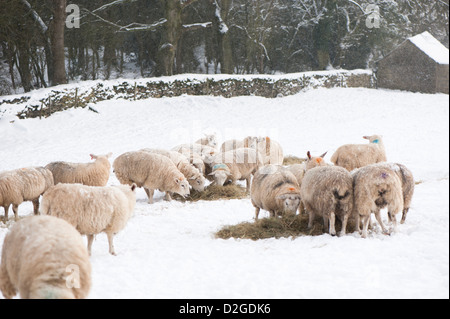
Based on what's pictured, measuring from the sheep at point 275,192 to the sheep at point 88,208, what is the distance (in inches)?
94.2

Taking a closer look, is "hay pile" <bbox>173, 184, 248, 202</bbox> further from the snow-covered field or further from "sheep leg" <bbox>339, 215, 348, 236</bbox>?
"sheep leg" <bbox>339, 215, 348, 236</bbox>

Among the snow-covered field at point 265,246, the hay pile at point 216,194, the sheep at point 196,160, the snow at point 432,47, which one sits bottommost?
the hay pile at point 216,194

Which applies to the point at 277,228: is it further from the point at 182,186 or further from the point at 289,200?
the point at 182,186

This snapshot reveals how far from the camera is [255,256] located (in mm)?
5496

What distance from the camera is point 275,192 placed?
721 centimetres

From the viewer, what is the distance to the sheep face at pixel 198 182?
984cm

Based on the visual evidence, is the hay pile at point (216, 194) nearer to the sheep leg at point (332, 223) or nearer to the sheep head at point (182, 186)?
the sheep head at point (182, 186)

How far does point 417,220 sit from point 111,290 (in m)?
4.43

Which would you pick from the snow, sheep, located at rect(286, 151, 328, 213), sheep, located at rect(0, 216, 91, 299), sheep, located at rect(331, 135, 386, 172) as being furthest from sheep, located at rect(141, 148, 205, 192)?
sheep, located at rect(0, 216, 91, 299)

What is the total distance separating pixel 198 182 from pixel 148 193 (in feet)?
3.71

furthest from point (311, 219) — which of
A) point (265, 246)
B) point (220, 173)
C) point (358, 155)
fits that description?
point (358, 155)

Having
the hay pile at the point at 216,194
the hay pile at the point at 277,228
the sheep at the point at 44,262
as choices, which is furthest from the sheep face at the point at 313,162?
the sheep at the point at 44,262
